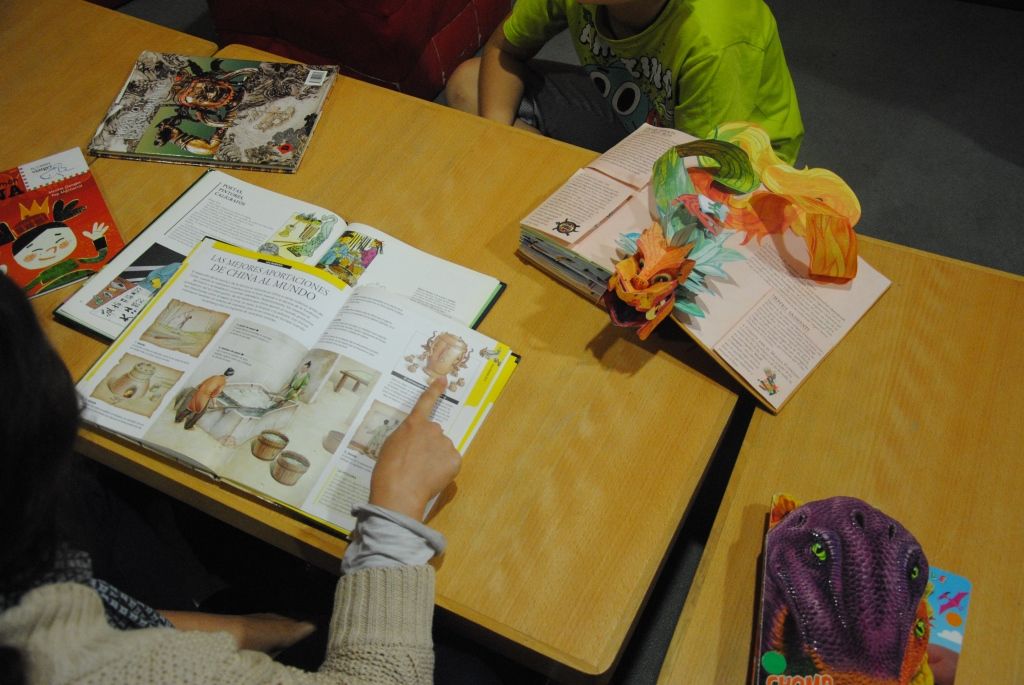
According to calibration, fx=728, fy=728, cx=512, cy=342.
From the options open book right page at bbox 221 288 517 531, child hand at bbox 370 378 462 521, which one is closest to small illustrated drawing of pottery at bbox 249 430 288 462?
open book right page at bbox 221 288 517 531

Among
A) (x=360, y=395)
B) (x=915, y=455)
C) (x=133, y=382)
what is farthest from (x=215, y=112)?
(x=915, y=455)

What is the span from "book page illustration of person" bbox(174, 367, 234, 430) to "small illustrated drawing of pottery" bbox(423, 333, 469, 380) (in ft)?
0.77

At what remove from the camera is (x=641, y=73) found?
1.22 m

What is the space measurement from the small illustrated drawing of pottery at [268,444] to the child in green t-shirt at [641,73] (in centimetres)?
72

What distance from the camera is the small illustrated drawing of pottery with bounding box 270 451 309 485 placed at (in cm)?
79

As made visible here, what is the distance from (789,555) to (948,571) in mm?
169

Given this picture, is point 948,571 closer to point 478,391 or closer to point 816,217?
point 816,217

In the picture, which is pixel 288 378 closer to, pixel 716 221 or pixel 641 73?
pixel 716 221

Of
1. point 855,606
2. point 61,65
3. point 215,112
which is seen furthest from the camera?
point 61,65

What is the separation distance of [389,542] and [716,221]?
553 mm

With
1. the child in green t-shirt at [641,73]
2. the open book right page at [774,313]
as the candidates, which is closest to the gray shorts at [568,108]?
the child in green t-shirt at [641,73]

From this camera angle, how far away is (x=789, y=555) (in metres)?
0.72

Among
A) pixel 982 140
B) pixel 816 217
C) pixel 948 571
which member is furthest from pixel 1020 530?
pixel 982 140

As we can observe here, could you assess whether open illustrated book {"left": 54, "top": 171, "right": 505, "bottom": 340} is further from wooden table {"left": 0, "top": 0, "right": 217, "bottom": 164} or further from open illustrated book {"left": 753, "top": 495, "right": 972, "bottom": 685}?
open illustrated book {"left": 753, "top": 495, "right": 972, "bottom": 685}
